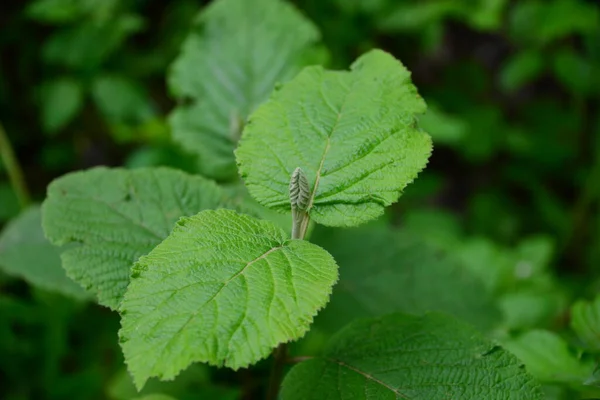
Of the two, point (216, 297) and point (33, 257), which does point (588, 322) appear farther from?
point (33, 257)

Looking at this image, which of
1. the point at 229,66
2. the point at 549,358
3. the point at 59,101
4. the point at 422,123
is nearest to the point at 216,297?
the point at 549,358

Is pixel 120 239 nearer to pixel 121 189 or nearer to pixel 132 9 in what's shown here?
pixel 121 189

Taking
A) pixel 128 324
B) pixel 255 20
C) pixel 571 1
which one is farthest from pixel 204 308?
pixel 571 1

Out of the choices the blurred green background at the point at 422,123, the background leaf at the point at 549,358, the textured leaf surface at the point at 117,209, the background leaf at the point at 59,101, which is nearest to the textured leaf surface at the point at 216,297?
the textured leaf surface at the point at 117,209

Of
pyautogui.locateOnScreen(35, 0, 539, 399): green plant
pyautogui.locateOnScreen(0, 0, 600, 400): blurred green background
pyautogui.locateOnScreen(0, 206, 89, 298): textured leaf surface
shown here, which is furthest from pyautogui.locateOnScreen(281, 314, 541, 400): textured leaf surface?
pyautogui.locateOnScreen(0, 0, 600, 400): blurred green background

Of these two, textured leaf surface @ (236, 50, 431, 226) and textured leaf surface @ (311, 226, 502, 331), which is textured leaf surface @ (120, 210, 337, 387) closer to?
textured leaf surface @ (236, 50, 431, 226)

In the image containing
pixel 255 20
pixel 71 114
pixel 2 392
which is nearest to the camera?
pixel 255 20

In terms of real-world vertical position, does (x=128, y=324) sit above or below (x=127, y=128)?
below
